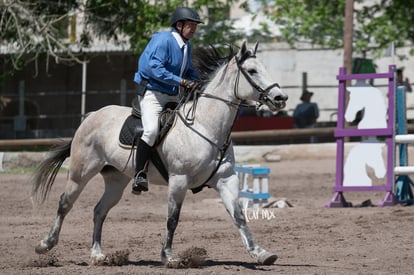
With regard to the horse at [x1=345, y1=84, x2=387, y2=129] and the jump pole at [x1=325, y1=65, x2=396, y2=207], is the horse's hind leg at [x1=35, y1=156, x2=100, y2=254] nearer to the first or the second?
the jump pole at [x1=325, y1=65, x2=396, y2=207]

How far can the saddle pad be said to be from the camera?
9384 mm

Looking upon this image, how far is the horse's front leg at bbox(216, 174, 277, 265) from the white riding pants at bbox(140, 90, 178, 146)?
0.78 meters

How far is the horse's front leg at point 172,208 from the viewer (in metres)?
8.99

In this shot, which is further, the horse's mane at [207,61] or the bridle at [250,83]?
the horse's mane at [207,61]

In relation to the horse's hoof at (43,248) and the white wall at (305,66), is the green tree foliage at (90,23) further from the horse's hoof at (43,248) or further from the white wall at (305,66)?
the horse's hoof at (43,248)

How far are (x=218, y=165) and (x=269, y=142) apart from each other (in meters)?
17.1

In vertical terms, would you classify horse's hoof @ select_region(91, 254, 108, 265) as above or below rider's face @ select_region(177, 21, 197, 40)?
below

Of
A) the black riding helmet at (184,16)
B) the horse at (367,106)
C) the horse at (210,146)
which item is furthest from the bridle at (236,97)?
the horse at (367,106)

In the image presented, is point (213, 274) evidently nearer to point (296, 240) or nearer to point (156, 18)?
point (296, 240)

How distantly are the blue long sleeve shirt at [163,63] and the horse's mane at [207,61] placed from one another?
173 mm

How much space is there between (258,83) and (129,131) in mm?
1457

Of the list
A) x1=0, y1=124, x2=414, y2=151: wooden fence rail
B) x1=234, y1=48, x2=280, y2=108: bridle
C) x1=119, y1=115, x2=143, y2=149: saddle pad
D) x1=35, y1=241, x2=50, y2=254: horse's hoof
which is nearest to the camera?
x1=234, y1=48, x2=280, y2=108: bridle

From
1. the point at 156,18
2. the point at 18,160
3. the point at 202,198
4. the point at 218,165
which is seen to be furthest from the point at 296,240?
the point at 156,18

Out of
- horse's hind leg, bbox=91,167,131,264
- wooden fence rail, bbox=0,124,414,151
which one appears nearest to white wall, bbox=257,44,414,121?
wooden fence rail, bbox=0,124,414,151
